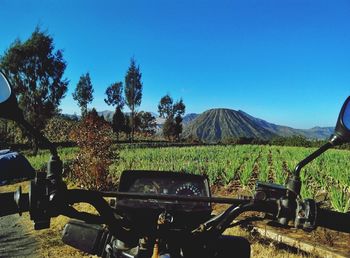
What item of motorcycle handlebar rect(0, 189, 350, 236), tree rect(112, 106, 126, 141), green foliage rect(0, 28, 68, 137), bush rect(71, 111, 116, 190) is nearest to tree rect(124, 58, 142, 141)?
tree rect(112, 106, 126, 141)

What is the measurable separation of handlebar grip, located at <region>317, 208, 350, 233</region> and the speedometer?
3.59ft

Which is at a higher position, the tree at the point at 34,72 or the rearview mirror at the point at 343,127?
the tree at the point at 34,72

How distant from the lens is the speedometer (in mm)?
2701

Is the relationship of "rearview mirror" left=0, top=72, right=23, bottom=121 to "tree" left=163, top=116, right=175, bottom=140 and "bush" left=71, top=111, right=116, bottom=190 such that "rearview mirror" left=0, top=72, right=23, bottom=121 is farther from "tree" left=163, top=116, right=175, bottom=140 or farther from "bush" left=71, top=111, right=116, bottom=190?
"tree" left=163, top=116, right=175, bottom=140

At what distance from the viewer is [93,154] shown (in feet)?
42.5

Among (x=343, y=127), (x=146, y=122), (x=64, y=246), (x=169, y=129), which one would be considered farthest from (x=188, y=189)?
(x=146, y=122)

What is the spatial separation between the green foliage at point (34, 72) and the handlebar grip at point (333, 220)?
24.9m

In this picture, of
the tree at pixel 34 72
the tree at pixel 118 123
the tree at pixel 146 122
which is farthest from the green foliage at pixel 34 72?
the tree at pixel 146 122

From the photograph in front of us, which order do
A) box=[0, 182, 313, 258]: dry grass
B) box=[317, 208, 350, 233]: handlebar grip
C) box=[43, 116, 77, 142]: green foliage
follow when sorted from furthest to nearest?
box=[43, 116, 77, 142]: green foliage < box=[0, 182, 313, 258]: dry grass < box=[317, 208, 350, 233]: handlebar grip

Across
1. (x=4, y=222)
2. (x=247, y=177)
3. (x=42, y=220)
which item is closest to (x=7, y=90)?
(x=42, y=220)

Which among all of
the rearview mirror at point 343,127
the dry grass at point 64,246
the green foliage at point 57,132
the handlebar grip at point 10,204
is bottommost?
the dry grass at point 64,246

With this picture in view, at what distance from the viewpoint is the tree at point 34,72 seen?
2530cm

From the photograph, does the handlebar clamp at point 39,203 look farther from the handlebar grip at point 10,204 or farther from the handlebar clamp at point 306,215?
the handlebar clamp at point 306,215

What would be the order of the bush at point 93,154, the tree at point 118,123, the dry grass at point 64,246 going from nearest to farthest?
the dry grass at point 64,246, the bush at point 93,154, the tree at point 118,123
